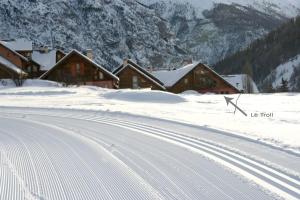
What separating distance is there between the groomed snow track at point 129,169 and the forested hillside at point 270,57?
130749 mm

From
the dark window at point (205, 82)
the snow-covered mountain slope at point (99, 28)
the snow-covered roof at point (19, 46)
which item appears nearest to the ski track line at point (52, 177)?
the dark window at point (205, 82)

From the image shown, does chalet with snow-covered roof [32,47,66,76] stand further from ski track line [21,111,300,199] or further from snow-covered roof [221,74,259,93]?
ski track line [21,111,300,199]

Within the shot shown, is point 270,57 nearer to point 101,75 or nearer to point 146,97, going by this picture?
point 101,75

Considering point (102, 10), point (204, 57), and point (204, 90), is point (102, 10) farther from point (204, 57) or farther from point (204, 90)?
point (204, 90)

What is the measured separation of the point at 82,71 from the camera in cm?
6316

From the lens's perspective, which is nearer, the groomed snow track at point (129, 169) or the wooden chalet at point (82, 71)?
the groomed snow track at point (129, 169)

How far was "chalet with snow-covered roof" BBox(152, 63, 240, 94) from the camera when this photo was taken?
73.4 meters

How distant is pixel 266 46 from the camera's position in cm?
17088

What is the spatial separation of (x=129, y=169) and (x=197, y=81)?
6468cm

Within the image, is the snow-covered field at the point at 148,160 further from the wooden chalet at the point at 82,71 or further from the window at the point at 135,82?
the window at the point at 135,82

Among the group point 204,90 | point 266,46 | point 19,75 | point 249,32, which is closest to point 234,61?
point 266,46

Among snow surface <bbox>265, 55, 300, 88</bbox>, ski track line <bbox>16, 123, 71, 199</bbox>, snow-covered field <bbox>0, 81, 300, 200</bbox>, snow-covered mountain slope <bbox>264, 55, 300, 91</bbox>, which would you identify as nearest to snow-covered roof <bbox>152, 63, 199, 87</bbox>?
snow-covered field <bbox>0, 81, 300, 200</bbox>

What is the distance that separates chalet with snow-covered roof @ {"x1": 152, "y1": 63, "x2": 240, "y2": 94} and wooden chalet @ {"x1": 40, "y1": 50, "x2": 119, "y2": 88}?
11.7 metres

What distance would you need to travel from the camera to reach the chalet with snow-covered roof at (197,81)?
7338 centimetres
